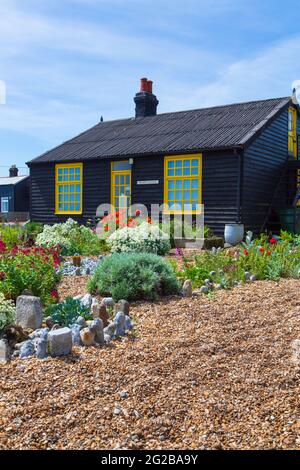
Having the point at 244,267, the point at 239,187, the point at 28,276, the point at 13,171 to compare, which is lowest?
the point at 244,267

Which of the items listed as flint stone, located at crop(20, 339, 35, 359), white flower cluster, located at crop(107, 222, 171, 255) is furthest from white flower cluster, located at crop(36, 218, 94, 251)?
flint stone, located at crop(20, 339, 35, 359)

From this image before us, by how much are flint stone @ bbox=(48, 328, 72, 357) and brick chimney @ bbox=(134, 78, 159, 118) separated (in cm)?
1586

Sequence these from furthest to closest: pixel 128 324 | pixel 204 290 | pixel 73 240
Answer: pixel 73 240 < pixel 204 290 < pixel 128 324

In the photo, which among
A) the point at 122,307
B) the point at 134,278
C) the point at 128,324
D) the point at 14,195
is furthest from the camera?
the point at 14,195

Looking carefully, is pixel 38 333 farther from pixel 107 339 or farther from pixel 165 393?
pixel 165 393

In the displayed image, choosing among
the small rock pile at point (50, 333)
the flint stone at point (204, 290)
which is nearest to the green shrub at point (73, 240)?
the flint stone at point (204, 290)

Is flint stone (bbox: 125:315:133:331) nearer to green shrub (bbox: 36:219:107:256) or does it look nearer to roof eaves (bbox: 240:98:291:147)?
green shrub (bbox: 36:219:107:256)

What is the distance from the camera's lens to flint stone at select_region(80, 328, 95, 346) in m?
4.02

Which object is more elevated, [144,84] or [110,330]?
[144,84]

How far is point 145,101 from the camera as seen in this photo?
18.5 metres

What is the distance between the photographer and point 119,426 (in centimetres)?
279

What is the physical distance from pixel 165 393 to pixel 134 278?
104 inches

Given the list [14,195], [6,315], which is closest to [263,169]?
[6,315]
